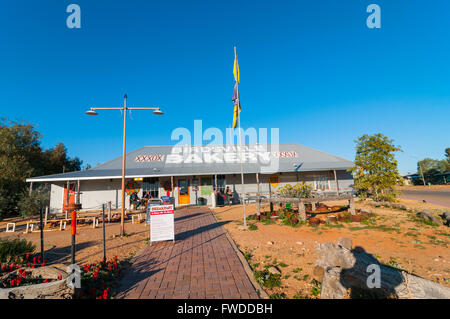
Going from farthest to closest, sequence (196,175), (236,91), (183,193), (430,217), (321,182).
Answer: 1. (321,182)
2. (183,193)
3. (196,175)
4. (236,91)
5. (430,217)

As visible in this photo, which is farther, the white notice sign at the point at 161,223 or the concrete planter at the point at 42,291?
the white notice sign at the point at 161,223

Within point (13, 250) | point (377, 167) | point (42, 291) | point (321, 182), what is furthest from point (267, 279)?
point (321, 182)

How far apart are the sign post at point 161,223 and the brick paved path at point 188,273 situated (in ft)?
1.09

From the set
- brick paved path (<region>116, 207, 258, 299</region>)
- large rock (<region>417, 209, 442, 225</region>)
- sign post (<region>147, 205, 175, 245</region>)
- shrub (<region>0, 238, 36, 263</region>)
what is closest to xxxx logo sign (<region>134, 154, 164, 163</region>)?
sign post (<region>147, 205, 175, 245</region>)

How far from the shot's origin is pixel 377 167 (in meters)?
13.8

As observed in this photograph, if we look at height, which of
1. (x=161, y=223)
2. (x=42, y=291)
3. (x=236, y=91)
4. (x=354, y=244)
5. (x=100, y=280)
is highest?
(x=236, y=91)

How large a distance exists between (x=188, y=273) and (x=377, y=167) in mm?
14673

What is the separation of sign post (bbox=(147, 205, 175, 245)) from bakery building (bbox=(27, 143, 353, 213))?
967 centimetres

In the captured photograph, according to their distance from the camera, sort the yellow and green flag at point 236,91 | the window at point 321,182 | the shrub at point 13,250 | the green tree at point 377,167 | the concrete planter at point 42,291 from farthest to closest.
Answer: the window at point 321,182 → the green tree at point 377,167 → the yellow and green flag at point 236,91 → the shrub at point 13,250 → the concrete planter at point 42,291

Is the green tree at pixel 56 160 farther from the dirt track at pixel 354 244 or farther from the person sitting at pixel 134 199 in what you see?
the dirt track at pixel 354 244

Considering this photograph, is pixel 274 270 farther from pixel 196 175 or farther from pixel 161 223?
pixel 196 175

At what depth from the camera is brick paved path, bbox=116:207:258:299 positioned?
3768 mm

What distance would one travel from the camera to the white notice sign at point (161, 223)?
7.08 meters

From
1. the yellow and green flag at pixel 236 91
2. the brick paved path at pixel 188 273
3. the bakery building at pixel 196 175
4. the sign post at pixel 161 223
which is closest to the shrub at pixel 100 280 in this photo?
the brick paved path at pixel 188 273
